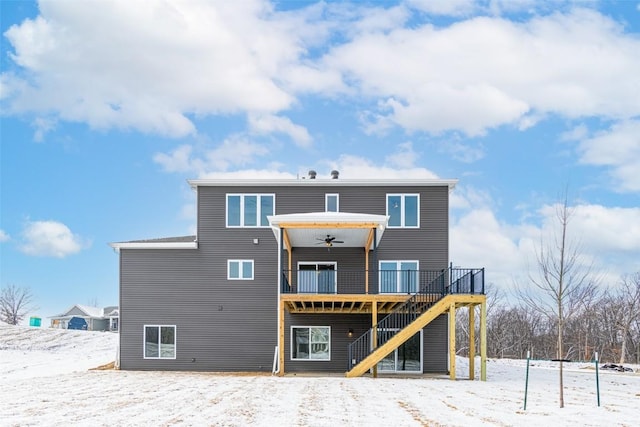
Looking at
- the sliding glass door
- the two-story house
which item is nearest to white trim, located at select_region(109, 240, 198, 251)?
the two-story house

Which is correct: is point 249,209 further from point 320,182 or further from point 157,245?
point 157,245

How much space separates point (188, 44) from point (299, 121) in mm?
4870

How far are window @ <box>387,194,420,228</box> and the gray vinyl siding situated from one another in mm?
178

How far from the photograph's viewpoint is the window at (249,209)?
2297 cm

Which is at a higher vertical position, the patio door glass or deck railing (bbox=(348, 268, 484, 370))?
deck railing (bbox=(348, 268, 484, 370))

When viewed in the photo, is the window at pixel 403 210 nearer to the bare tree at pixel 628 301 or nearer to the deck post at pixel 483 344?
the deck post at pixel 483 344

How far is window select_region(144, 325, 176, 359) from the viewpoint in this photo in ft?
75.1

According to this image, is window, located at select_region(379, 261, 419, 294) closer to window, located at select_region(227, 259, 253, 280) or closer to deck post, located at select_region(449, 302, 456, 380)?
deck post, located at select_region(449, 302, 456, 380)

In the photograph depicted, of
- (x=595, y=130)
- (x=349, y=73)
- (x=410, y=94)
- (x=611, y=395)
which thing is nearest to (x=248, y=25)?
(x=349, y=73)

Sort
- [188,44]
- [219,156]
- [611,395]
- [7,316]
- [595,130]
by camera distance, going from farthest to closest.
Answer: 1. [7,316]
2. [219,156]
3. [595,130]
4. [188,44]
5. [611,395]

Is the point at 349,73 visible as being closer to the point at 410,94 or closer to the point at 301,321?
the point at 410,94

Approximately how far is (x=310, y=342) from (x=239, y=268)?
354 cm

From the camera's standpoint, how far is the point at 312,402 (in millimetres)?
12320

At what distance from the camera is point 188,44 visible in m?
20.0
